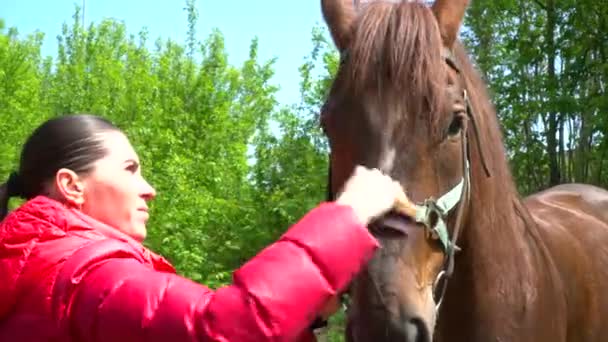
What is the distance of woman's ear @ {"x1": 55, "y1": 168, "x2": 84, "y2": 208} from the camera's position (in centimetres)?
220

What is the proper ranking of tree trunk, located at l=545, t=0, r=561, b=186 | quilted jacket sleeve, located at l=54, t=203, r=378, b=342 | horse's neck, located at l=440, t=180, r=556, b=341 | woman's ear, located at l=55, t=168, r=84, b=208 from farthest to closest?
tree trunk, located at l=545, t=0, r=561, b=186 → horse's neck, located at l=440, t=180, r=556, b=341 → woman's ear, located at l=55, t=168, r=84, b=208 → quilted jacket sleeve, located at l=54, t=203, r=378, b=342

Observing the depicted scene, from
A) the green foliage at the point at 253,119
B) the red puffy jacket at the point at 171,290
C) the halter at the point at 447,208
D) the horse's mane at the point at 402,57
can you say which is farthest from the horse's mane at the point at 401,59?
the green foliage at the point at 253,119

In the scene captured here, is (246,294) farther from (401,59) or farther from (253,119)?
(253,119)

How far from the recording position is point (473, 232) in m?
3.82

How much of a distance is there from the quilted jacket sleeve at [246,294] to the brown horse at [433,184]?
4.32ft

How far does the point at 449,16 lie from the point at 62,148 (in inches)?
79.0

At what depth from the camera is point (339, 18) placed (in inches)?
149

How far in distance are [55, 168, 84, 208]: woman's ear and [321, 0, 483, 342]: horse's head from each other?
117 centimetres

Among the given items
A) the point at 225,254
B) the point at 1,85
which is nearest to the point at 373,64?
the point at 225,254

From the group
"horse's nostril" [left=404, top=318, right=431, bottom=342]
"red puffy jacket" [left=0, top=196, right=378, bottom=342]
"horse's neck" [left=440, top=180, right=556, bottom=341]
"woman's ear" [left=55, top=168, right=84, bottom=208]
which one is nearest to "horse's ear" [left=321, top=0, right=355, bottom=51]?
"horse's neck" [left=440, top=180, right=556, bottom=341]

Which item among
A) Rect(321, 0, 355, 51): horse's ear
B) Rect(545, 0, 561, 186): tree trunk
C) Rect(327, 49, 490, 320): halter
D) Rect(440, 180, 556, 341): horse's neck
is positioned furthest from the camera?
Rect(545, 0, 561, 186): tree trunk

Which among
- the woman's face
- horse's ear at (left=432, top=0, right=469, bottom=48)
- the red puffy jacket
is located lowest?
the red puffy jacket

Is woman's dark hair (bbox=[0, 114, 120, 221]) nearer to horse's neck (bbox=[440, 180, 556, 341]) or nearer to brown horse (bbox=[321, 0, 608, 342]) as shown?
brown horse (bbox=[321, 0, 608, 342])

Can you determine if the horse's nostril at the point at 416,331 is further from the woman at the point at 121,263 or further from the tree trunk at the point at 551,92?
the tree trunk at the point at 551,92
